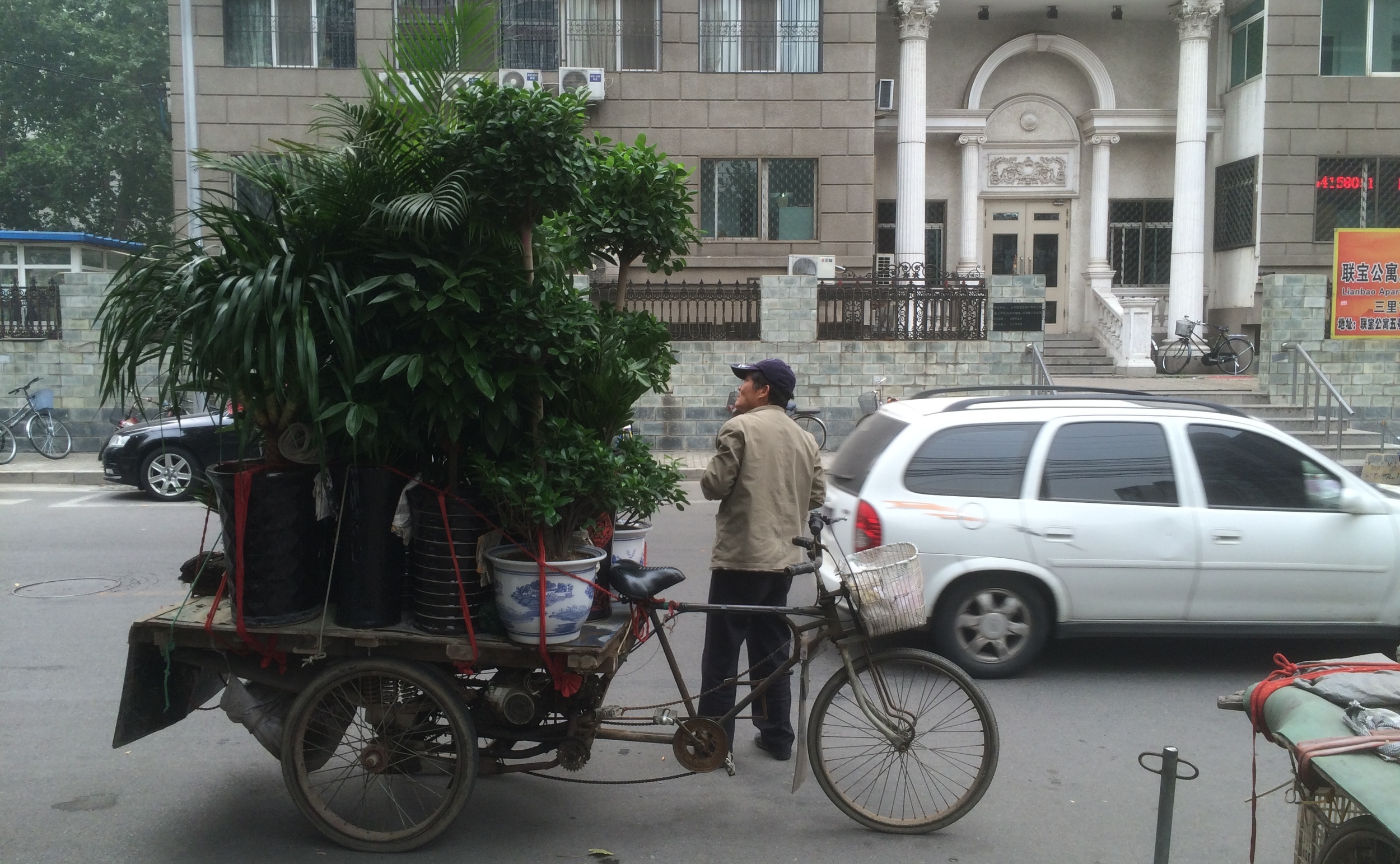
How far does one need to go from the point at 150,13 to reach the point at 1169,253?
1173 inches

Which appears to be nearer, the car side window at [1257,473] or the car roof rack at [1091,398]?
the car side window at [1257,473]

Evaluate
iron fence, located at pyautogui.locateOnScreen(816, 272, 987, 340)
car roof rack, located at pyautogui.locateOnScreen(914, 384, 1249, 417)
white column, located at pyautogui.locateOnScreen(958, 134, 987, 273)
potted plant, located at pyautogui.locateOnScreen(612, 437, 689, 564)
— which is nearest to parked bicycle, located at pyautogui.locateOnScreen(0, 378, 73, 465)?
iron fence, located at pyautogui.locateOnScreen(816, 272, 987, 340)

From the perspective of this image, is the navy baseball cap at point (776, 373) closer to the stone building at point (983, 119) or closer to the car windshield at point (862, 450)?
the car windshield at point (862, 450)

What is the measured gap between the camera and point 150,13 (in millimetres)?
32719

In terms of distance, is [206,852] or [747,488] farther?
[747,488]

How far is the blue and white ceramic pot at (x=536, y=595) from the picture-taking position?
12.9 feet

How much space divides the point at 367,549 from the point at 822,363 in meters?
13.7

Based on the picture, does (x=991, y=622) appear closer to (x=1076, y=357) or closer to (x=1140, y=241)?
(x=1076, y=357)

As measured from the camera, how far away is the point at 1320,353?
16.8 meters

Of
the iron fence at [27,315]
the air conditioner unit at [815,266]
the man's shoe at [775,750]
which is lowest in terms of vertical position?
the man's shoe at [775,750]

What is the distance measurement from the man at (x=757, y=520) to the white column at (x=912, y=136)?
16427 mm

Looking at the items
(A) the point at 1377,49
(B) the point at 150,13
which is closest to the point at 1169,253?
(A) the point at 1377,49

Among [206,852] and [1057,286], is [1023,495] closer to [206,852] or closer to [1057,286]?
[206,852]

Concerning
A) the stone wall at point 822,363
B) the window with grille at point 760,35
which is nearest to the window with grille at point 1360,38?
the stone wall at point 822,363
